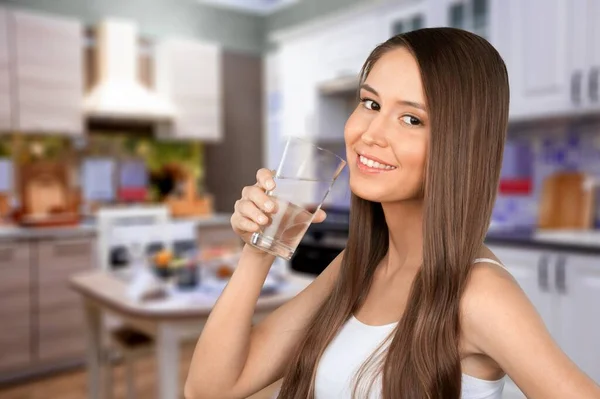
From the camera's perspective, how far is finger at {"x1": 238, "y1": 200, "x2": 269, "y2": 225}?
2.68 feet

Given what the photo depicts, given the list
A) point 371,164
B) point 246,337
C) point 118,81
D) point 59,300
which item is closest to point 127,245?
point 59,300

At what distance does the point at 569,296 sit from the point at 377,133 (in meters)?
2.12

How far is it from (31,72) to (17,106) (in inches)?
10.4

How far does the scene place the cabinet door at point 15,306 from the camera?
11.3ft

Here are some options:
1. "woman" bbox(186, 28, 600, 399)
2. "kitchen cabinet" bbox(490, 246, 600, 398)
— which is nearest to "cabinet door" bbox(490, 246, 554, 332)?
"kitchen cabinet" bbox(490, 246, 600, 398)

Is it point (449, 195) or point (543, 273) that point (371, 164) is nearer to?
point (449, 195)

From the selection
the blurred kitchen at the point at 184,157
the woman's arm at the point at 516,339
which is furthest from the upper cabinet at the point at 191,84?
the woman's arm at the point at 516,339

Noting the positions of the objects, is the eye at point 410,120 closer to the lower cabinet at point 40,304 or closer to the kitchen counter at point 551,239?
the kitchen counter at point 551,239

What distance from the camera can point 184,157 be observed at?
5133 millimetres

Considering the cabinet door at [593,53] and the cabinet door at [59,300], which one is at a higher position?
the cabinet door at [593,53]

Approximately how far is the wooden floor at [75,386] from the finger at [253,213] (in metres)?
2.39

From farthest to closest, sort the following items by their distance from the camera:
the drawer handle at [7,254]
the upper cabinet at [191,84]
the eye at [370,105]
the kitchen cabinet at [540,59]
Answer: the upper cabinet at [191,84]
the drawer handle at [7,254]
the kitchen cabinet at [540,59]
the eye at [370,105]

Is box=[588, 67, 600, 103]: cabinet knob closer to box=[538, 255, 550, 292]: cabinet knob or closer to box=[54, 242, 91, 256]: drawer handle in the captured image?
box=[538, 255, 550, 292]: cabinet knob

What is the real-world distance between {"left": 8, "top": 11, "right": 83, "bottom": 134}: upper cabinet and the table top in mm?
2015
